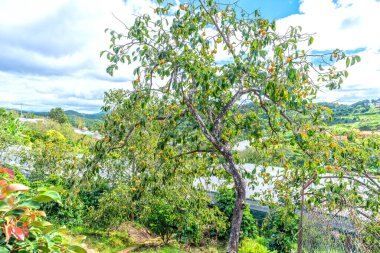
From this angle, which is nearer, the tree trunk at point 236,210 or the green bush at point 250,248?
the tree trunk at point 236,210

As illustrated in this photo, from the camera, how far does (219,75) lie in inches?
102

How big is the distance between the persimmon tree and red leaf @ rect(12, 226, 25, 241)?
172 cm

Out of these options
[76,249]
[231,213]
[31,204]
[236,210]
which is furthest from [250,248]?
[31,204]

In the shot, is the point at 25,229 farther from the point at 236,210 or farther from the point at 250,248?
the point at 250,248

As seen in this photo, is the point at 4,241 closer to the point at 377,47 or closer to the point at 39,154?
the point at 377,47

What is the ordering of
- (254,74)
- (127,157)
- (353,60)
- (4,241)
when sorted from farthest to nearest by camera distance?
(127,157) → (254,74) → (353,60) → (4,241)

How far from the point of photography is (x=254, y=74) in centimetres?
251

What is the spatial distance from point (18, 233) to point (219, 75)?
6.73 ft

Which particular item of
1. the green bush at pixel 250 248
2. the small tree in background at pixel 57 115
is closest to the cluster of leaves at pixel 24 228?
the green bush at pixel 250 248

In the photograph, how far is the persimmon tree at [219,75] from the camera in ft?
8.43

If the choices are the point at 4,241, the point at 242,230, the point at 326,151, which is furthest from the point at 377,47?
the point at 242,230

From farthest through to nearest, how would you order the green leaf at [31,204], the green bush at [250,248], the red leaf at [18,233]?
the green bush at [250,248] → the green leaf at [31,204] → the red leaf at [18,233]

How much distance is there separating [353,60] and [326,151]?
0.91m

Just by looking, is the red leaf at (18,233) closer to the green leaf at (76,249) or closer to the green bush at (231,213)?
the green leaf at (76,249)
